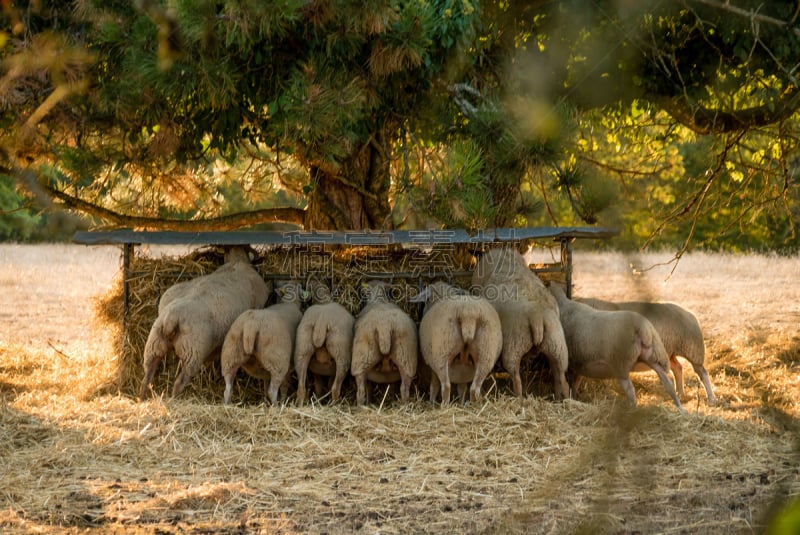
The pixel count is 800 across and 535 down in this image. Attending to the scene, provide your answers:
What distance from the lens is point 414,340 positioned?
7473mm

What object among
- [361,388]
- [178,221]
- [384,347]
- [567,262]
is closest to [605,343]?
[567,262]

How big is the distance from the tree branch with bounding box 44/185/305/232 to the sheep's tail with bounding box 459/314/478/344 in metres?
3.47

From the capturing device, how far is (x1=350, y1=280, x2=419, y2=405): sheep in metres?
7.33

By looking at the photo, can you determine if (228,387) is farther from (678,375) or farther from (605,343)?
(678,375)

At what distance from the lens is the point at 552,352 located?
24.5 ft

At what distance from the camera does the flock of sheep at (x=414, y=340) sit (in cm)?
730

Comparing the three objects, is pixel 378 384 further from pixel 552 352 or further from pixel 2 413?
pixel 2 413

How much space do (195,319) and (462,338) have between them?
85.3 inches

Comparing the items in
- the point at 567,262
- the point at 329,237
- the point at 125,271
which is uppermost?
the point at 329,237

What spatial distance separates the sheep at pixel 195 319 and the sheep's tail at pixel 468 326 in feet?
6.49

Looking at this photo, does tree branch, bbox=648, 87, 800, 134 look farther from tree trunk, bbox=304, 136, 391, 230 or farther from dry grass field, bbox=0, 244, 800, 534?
tree trunk, bbox=304, 136, 391, 230

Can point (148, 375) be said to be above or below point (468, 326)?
below

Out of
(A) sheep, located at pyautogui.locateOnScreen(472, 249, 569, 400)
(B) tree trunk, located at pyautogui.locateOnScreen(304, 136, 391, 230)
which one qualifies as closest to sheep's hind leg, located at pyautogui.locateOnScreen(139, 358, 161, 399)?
(B) tree trunk, located at pyautogui.locateOnScreen(304, 136, 391, 230)

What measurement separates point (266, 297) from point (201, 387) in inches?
Answer: 40.8
